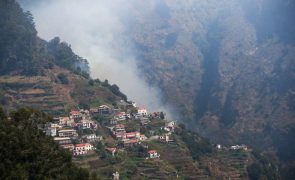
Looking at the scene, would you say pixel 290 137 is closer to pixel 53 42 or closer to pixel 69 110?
pixel 69 110

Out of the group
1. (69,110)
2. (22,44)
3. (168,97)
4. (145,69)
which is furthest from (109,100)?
(145,69)

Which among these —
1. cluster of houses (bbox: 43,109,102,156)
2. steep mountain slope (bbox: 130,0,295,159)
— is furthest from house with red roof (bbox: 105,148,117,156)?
steep mountain slope (bbox: 130,0,295,159)

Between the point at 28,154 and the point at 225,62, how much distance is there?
80080 millimetres

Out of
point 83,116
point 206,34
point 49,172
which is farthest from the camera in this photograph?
point 206,34

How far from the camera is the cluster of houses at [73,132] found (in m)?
63.6

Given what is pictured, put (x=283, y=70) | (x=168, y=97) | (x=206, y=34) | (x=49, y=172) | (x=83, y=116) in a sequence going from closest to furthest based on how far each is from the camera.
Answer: (x=49, y=172) → (x=83, y=116) → (x=283, y=70) → (x=168, y=97) → (x=206, y=34)

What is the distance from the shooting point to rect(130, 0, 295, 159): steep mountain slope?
95312mm

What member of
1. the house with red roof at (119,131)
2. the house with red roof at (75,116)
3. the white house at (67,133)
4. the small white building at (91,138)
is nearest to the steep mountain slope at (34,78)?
the house with red roof at (75,116)

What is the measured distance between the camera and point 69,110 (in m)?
76.5

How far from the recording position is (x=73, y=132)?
68438 millimetres

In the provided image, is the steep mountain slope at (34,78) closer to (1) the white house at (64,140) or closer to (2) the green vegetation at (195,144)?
(1) the white house at (64,140)

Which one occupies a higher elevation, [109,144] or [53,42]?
[53,42]

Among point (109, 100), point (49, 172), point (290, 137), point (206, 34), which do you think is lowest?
point (49, 172)

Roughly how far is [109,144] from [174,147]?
9314mm
